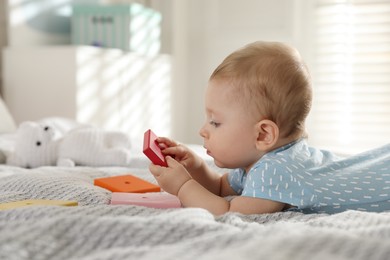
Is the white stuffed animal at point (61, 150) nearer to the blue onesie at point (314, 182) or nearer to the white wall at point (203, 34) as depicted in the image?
the blue onesie at point (314, 182)

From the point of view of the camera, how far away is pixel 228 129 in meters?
1.11

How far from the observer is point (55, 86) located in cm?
267

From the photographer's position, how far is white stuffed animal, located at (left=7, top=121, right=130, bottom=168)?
5.41ft

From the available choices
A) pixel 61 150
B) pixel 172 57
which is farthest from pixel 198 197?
pixel 172 57

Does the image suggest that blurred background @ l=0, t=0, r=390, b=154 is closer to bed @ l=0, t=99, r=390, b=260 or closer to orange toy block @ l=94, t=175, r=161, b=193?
orange toy block @ l=94, t=175, r=161, b=193

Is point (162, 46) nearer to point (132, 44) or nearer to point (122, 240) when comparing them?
point (132, 44)

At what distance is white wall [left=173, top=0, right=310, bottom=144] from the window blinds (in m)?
0.13

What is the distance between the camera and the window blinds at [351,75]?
10.4 ft

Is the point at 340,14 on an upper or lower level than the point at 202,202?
upper

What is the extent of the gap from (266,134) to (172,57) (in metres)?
2.49

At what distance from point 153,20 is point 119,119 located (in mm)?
621

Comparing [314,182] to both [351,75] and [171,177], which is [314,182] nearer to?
[171,177]

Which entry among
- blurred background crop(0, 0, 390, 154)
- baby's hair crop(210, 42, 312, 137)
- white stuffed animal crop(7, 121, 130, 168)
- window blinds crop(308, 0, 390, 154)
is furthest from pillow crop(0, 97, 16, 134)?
window blinds crop(308, 0, 390, 154)

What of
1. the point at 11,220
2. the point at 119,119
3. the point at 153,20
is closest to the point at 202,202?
the point at 11,220
